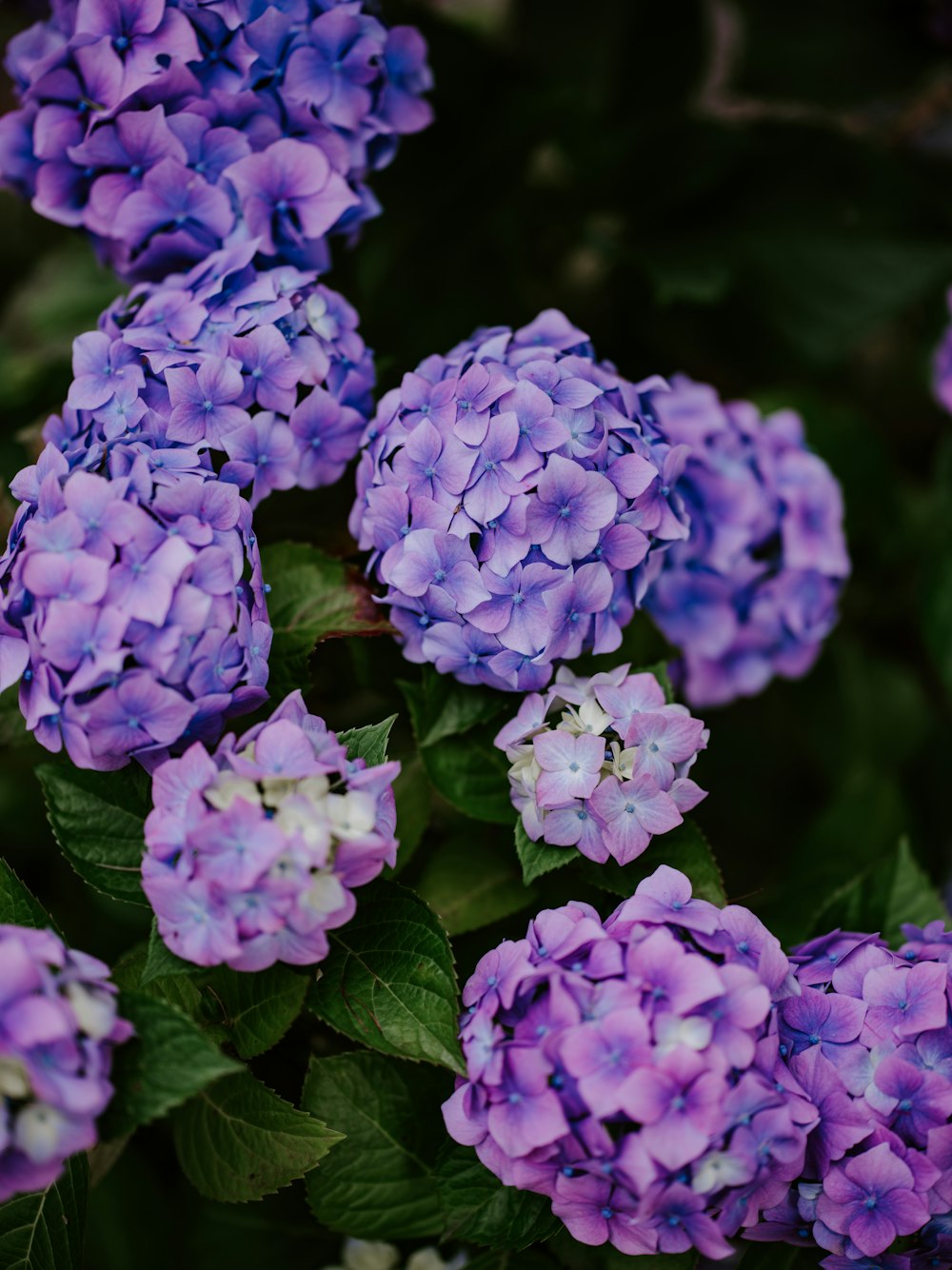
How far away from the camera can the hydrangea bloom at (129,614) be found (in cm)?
72

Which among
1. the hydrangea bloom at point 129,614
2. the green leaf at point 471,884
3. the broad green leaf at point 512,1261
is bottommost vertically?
the broad green leaf at point 512,1261

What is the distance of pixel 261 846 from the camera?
0.67m

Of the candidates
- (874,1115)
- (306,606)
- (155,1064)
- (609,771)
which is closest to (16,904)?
(155,1064)

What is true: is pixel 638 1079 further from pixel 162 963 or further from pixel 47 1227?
pixel 47 1227

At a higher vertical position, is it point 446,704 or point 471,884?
point 446,704

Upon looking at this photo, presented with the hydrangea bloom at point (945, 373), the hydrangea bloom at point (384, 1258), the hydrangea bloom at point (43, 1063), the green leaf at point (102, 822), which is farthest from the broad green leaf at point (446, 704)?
the hydrangea bloom at point (945, 373)

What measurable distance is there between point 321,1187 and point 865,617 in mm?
1120

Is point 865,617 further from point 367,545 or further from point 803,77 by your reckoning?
point 367,545

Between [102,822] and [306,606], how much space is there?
22 centimetres

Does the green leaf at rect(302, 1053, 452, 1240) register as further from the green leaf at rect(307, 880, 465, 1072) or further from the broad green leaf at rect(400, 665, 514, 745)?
the broad green leaf at rect(400, 665, 514, 745)

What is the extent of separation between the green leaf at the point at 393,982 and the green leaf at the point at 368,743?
9 centimetres

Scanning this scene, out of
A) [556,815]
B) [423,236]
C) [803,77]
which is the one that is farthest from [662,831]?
[803,77]

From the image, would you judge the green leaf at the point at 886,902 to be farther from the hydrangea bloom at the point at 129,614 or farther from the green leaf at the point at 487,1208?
the hydrangea bloom at the point at 129,614

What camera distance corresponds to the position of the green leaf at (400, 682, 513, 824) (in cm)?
90
